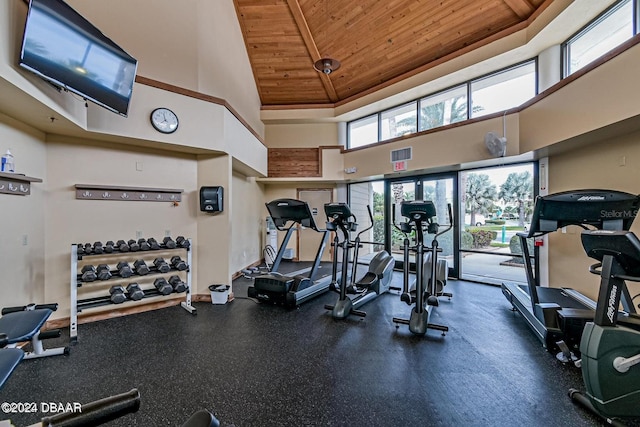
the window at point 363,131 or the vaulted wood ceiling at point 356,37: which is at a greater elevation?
the vaulted wood ceiling at point 356,37

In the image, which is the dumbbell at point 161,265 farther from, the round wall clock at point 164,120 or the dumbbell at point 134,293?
the round wall clock at point 164,120

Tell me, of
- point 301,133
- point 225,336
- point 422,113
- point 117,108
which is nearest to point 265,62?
point 301,133

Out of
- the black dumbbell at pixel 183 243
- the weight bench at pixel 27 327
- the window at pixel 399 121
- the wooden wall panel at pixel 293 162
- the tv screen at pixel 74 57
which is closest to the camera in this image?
the weight bench at pixel 27 327

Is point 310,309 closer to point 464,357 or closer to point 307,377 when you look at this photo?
point 307,377

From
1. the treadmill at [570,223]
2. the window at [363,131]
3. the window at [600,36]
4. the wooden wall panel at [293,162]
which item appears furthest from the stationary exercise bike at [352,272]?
the window at [600,36]

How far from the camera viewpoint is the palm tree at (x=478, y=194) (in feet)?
17.4

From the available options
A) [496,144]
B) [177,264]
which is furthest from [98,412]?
[496,144]

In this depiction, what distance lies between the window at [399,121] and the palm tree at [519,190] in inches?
87.4

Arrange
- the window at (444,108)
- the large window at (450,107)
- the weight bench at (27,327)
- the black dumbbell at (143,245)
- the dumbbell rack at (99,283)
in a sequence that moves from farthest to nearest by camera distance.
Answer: the window at (444,108) < the large window at (450,107) < the black dumbbell at (143,245) < the dumbbell rack at (99,283) < the weight bench at (27,327)

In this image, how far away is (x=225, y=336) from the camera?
3137mm

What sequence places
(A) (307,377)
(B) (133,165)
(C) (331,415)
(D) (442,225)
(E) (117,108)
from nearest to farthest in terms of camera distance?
(C) (331,415), (A) (307,377), (E) (117,108), (B) (133,165), (D) (442,225)

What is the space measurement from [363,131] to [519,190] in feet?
12.8

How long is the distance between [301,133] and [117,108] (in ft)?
16.2

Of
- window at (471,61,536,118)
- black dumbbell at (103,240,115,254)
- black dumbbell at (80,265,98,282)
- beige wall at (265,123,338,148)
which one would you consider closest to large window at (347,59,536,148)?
window at (471,61,536,118)
